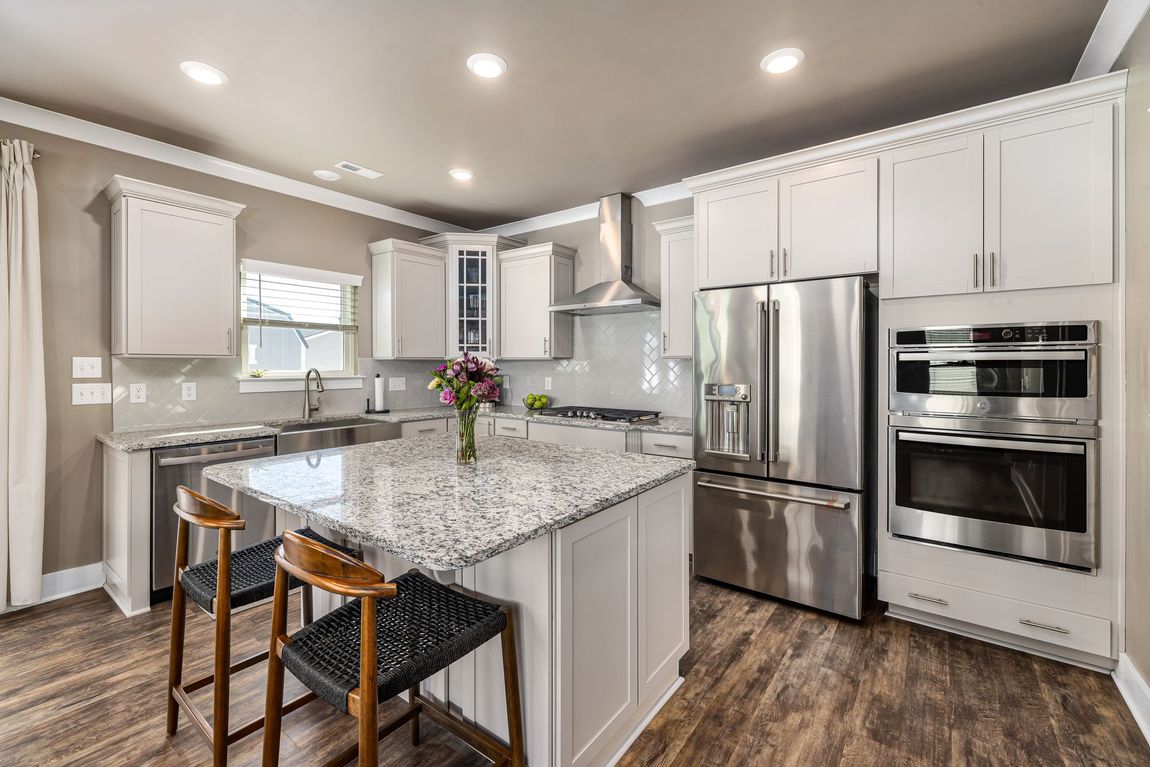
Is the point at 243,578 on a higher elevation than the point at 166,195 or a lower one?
lower

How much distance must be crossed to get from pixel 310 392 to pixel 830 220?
371cm

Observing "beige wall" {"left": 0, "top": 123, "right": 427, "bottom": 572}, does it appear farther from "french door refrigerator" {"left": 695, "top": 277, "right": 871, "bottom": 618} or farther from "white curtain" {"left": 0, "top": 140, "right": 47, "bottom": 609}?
"french door refrigerator" {"left": 695, "top": 277, "right": 871, "bottom": 618}

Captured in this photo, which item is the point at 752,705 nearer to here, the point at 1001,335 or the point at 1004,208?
the point at 1001,335

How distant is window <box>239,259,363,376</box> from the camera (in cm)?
372

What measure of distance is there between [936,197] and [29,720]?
13.9ft

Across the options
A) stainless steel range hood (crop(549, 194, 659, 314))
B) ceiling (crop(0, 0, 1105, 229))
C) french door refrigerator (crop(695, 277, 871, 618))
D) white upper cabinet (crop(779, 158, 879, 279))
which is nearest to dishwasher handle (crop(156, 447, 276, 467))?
ceiling (crop(0, 0, 1105, 229))

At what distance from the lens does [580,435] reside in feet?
12.5

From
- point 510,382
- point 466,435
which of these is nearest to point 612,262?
point 510,382

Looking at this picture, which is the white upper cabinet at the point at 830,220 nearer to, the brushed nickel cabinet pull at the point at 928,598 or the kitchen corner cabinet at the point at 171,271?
the brushed nickel cabinet pull at the point at 928,598

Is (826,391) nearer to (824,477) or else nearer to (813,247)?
(824,477)

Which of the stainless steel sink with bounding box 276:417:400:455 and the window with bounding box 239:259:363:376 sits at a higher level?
the window with bounding box 239:259:363:376

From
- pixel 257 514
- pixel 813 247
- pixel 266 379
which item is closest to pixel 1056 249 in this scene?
pixel 813 247

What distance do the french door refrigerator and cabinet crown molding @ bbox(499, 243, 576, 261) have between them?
5.50 feet

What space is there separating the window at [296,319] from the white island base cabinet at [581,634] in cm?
259
